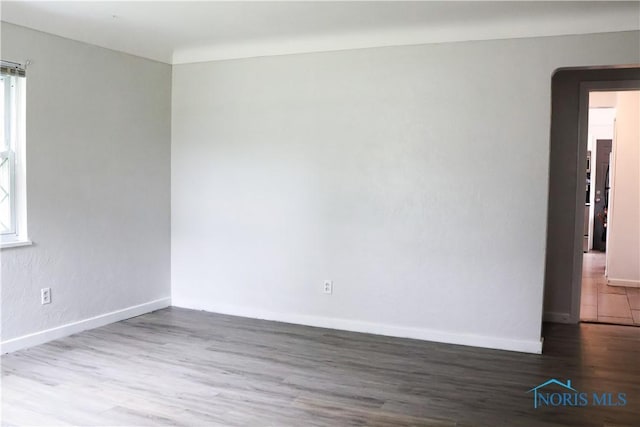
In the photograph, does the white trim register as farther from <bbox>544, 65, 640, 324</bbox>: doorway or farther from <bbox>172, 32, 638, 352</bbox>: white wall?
<bbox>544, 65, 640, 324</bbox>: doorway

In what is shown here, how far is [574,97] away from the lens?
16.3 feet

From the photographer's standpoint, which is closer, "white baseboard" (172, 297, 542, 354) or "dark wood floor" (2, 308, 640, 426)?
"dark wood floor" (2, 308, 640, 426)

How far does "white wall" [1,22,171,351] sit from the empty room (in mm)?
21

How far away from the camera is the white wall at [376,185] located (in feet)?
13.5

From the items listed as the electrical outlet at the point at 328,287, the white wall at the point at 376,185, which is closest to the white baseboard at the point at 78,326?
the white wall at the point at 376,185

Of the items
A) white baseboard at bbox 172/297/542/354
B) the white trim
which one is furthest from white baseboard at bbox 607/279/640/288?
the white trim

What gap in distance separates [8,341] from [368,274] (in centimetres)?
273

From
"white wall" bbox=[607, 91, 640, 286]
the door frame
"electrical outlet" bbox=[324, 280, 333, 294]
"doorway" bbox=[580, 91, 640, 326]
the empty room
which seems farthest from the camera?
"white wall" bbox=[607, 91, 640, 286]

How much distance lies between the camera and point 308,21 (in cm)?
411

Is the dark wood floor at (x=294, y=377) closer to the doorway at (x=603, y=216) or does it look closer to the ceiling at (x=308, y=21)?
the doorway at (x=603, y=216)

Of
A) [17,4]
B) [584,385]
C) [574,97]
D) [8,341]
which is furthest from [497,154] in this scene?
[8,341]

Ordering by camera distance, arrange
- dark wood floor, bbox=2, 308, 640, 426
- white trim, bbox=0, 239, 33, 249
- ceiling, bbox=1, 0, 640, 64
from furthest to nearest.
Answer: white trim, bbox=0, 239, 33, 249
ceiling, bbox=1, 0, 640, 64
dark wood floor, bbox=2, 308, 640, 426

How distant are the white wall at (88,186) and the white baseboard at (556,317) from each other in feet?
11.9

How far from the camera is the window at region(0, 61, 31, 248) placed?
13.0 ft
